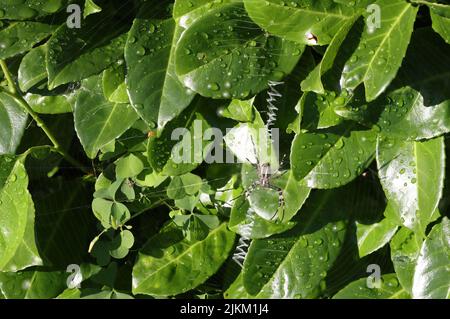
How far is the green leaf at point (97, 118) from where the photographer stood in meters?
1.58

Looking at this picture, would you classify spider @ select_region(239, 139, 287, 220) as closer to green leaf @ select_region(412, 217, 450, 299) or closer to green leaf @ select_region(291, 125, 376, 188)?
green leaf @ select_region(291, 125, 376, 188)

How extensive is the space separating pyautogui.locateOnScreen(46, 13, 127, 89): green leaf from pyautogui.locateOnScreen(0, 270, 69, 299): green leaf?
25.3 inches

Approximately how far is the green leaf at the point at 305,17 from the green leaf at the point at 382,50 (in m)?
0.08

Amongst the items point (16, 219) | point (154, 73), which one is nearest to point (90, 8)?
point (154, 73)

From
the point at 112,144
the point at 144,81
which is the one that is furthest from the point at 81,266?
the point at 144,81

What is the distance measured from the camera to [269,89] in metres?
1.56

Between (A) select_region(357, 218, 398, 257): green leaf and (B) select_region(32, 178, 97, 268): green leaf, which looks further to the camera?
(B) select_region(32, 178, 97, 268): green leaf

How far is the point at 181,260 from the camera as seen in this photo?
1757 millimetres

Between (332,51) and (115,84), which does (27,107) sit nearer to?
(115,84)

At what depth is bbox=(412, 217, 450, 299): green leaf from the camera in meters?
1.53

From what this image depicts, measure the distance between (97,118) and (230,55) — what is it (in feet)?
1.40

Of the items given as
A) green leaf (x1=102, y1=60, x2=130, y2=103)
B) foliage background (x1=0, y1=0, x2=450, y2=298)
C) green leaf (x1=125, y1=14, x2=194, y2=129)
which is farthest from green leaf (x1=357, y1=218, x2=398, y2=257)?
green leaf (x1=102, y1=60, x2=130, y2=103)

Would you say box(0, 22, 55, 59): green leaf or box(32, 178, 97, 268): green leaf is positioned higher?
box(0, 22, 55, 59): green leaf

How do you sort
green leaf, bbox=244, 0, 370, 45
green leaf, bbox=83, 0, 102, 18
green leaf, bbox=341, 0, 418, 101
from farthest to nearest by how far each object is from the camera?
green leaf, bbox=83, 0, 102, 18, green leaf, bbox=244, 0, 370, 45, green leaf, bbox=341, 0, 418, 101
